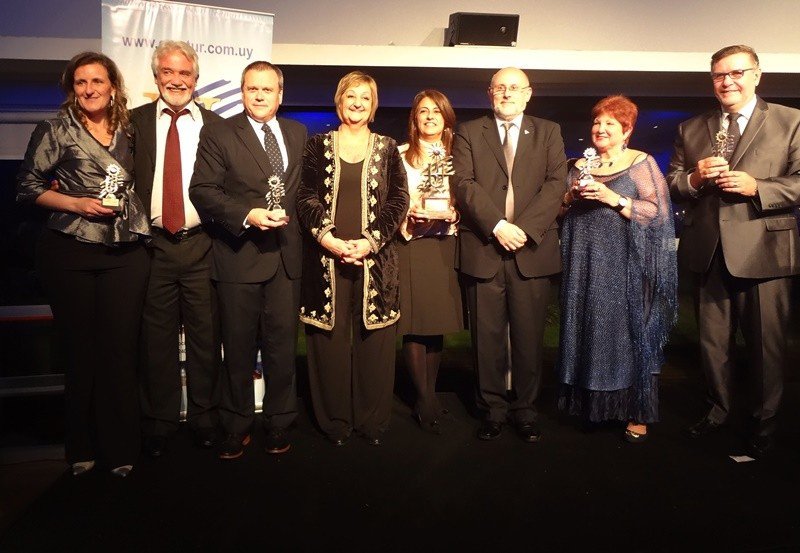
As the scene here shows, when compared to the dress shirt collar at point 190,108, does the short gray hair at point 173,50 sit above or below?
above

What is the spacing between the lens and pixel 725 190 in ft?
8.75

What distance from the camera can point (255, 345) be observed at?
2.76m

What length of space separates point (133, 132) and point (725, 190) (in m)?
2.65

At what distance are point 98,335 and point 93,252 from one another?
36 centimetres

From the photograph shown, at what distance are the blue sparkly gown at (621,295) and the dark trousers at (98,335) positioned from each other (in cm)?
198

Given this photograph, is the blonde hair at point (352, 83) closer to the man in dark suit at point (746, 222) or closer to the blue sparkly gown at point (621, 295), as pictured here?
the blue sparkly gown at point (621, 295)

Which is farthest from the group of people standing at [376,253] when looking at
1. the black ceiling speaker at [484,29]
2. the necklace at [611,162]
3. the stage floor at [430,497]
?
the black ceiling speaker at [484,29]

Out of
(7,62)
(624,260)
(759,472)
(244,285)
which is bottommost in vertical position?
(759,472)

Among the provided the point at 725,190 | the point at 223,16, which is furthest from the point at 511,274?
the point at 223,16

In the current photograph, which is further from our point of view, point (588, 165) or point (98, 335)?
point (588, 165)

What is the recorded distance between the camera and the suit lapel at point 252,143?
2.59 m

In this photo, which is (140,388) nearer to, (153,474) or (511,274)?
(153,474)

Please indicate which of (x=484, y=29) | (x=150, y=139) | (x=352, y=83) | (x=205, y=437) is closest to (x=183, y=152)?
(x=150, y=139)

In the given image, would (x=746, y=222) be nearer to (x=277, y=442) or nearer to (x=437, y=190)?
(x=437, y=190)
